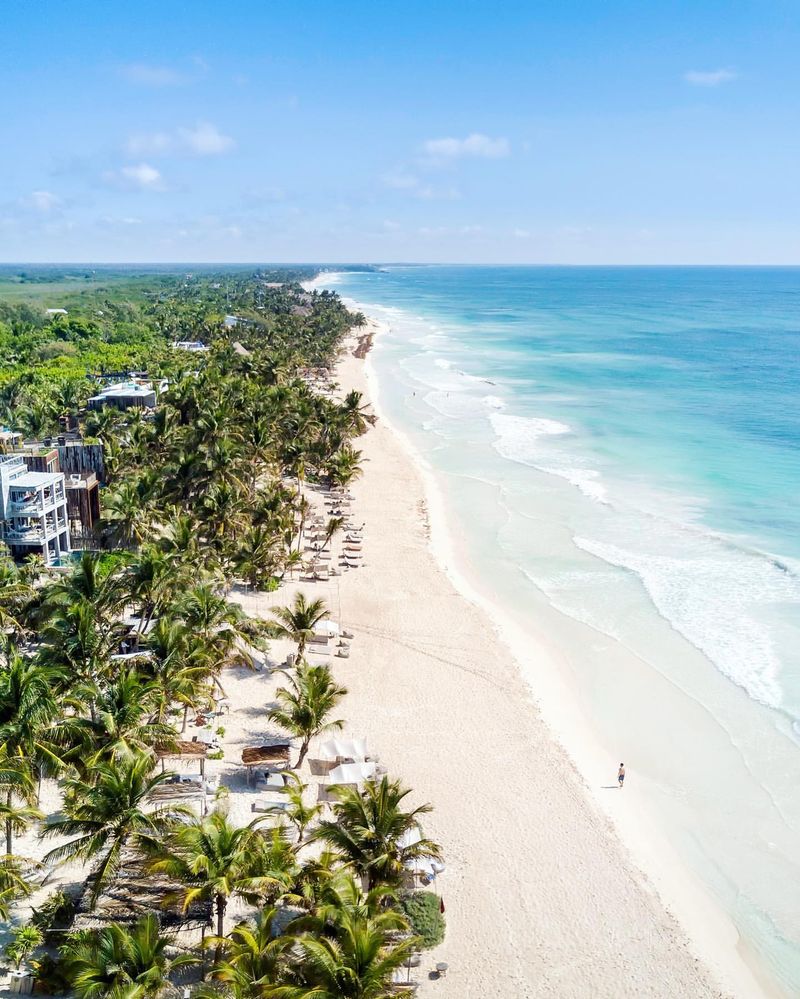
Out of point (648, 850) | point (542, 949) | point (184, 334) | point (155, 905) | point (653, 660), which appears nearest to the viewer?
point (155, 905)

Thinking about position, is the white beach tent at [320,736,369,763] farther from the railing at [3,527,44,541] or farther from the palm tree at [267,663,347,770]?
the railing at [3,527,44,541]

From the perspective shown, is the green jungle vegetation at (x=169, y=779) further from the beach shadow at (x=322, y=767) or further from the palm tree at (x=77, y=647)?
the beach shadow at (x=322, y=767)

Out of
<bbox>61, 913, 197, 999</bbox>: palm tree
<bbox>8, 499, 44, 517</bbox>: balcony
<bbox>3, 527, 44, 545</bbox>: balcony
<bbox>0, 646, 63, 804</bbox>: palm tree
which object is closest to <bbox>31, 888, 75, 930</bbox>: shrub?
<bbox>61, 913, 197, 999</bbox>: palm tree

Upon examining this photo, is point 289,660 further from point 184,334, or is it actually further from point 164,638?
point 184,334

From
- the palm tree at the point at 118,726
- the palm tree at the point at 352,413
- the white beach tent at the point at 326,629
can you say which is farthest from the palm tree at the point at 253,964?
the palm tree at the point at 352,413

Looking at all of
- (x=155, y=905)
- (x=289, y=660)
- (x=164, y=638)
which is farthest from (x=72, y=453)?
(x=155, y=905)

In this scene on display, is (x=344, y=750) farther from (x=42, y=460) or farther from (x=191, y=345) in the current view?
(x=191, y=345)
